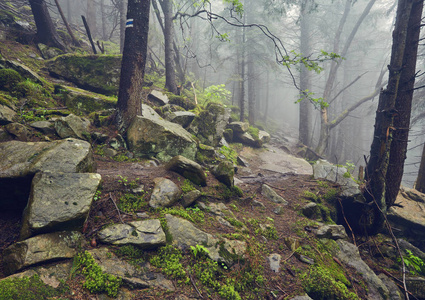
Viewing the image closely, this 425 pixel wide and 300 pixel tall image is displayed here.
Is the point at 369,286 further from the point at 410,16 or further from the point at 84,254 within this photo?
the point at 410,16

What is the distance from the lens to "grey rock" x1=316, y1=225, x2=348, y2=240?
434cm

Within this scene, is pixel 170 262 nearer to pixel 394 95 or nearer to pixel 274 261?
pixel 274 261

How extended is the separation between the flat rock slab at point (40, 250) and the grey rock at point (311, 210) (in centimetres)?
493

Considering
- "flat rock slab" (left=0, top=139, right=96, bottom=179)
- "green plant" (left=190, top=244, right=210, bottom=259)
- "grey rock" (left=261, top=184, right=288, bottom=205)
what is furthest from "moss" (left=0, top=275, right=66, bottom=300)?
"grey rock" (left=261, top=184, right=288, bottom=205)

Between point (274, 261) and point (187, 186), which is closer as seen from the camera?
point (274, 261)

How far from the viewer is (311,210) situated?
5227mm

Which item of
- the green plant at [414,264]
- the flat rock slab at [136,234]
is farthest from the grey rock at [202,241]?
the green plant at [414,264]

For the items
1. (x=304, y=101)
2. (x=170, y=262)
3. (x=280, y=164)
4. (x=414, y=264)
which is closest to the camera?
(x=170, y=262)

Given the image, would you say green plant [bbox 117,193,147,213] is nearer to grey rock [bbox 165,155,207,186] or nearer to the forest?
the forest

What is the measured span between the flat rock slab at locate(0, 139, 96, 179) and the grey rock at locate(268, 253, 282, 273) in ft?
11.0

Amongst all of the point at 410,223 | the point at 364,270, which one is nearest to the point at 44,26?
the point at 364,270

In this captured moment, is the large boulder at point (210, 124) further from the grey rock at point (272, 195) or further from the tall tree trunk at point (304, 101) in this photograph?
the tall tree trunk at point (304, 101)

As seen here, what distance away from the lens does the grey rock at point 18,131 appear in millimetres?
3828

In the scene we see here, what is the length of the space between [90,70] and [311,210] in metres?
8.86
